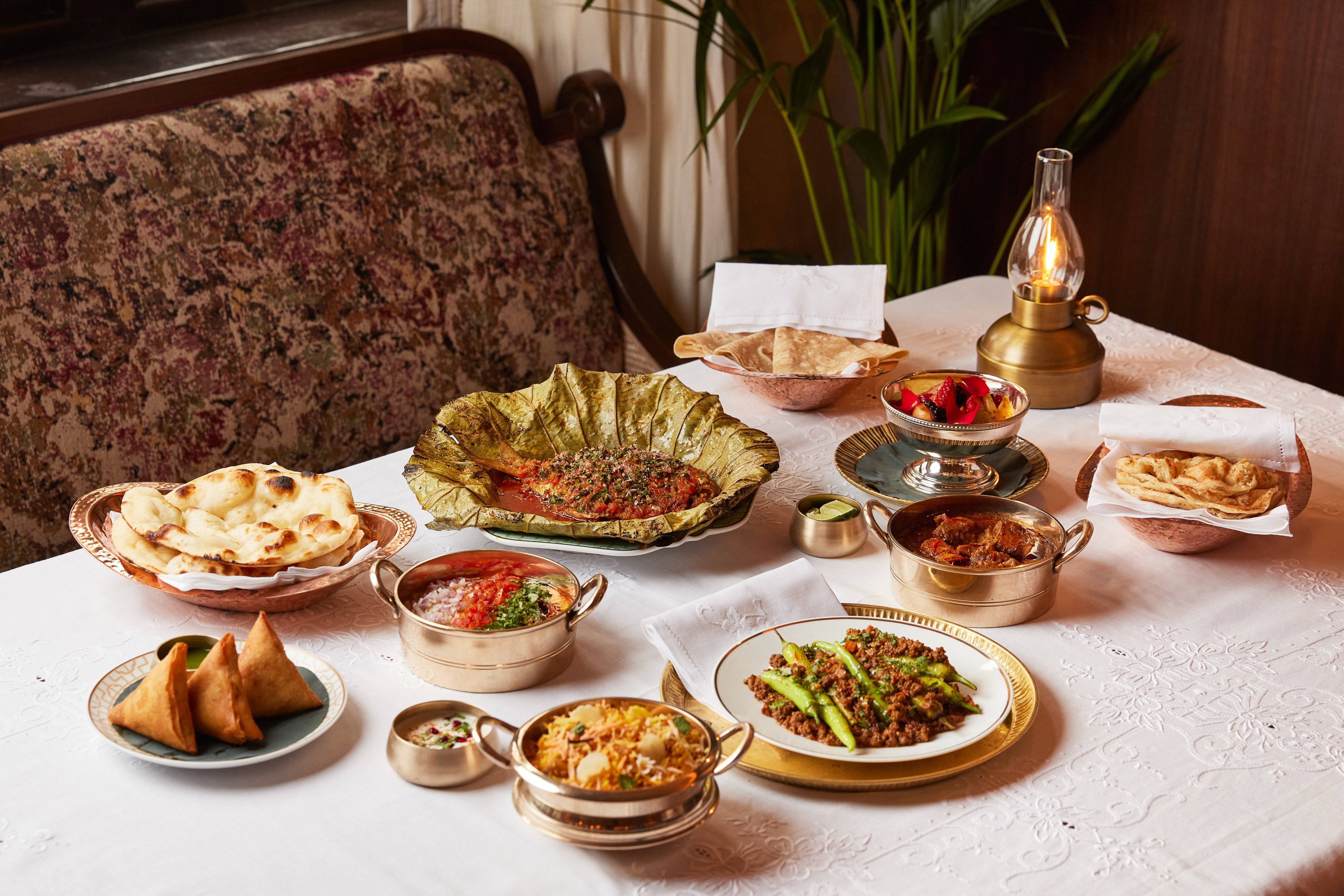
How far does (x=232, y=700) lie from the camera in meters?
1.10

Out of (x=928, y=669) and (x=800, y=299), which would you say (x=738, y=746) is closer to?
(x=928, y=669)

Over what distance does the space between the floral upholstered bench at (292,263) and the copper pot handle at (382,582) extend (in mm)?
1143

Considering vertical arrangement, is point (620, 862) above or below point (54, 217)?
below

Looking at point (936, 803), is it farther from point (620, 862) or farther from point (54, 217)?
point (54, 217)

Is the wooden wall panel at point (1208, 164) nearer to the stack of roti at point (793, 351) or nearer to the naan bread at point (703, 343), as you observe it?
the stack of roti at point (793, 351)

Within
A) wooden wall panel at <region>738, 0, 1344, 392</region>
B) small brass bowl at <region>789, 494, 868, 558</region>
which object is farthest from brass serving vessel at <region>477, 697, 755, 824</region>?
wooden wall panel at <region>738, 0, 1344, 392</region>

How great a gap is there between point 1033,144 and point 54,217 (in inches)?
98.0

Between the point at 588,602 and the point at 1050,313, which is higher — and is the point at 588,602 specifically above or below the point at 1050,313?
below

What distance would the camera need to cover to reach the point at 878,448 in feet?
5.65

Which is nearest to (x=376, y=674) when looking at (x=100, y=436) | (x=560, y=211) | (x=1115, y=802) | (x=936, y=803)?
(x=936, y=803)

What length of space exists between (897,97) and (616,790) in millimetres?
2469

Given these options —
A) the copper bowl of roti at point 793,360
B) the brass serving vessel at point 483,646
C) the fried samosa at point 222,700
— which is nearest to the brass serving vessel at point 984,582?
the brass serving vessel at point 483,646

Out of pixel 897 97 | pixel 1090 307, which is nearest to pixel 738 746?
pixel 1090 307

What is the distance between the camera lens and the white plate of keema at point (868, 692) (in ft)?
3.60
